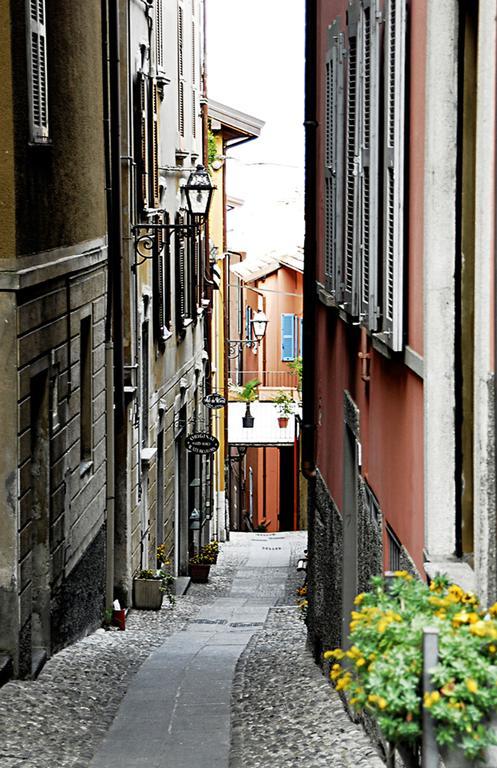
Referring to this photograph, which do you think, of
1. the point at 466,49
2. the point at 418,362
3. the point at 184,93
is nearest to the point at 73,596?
the point at 418,362

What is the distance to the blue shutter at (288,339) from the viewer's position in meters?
52.7

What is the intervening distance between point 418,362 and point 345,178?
4337mm

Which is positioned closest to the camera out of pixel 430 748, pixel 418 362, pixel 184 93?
pixel 430 748

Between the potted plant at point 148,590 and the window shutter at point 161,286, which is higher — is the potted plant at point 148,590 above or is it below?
below

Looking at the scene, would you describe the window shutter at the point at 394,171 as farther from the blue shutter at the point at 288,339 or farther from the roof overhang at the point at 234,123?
the blue shutter at the point at 288,339

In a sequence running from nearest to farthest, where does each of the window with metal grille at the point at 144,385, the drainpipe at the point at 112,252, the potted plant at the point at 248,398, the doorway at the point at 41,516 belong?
the doorway at the point at 41,516 → the drainpipe at the point at 112,252 → the window with metal grille at the point at 144,385 → the potted plant at the point at 248,398

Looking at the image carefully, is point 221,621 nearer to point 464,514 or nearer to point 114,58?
point 114,58

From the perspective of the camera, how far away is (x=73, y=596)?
13.9 meters

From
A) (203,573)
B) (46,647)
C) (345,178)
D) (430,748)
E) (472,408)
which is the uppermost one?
(345,178)

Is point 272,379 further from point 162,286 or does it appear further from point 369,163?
point 369,163

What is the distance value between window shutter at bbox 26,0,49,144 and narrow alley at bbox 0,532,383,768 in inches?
169

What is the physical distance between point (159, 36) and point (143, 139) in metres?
3.77

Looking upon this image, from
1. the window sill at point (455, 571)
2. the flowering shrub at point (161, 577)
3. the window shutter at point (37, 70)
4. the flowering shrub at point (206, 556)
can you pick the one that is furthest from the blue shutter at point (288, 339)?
the window sill at point (455, 571)

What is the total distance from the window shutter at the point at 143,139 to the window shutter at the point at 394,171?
12.1m
